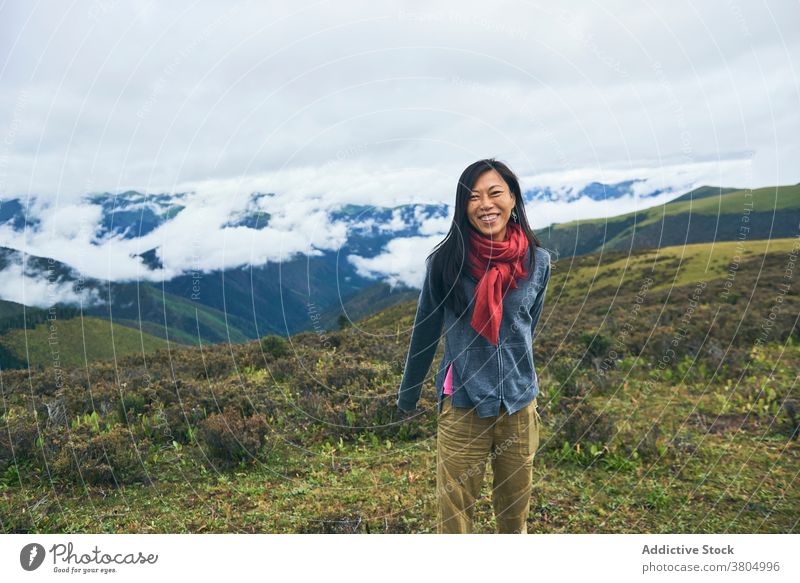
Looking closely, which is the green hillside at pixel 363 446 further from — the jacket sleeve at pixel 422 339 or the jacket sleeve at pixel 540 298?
the jacket sleeve at pixel 540 298

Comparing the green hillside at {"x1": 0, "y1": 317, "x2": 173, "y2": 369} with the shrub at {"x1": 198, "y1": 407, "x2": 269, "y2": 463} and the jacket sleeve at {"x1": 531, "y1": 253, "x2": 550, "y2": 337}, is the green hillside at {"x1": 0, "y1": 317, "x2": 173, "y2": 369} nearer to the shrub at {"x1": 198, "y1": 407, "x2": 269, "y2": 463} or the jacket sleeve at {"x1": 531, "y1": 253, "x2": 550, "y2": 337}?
the shrub at {"x1": 198, "y1": 407, "x2": 269, "y2": 463}

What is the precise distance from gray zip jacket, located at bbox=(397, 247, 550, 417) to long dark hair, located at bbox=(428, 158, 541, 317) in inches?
1.8

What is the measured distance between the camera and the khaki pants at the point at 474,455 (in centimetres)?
399

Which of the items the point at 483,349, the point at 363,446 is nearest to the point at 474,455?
the point at 483,349

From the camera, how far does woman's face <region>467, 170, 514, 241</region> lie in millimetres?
3956

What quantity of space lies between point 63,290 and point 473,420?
4.58 meters

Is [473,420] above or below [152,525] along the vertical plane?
above

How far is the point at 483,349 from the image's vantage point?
394 cm

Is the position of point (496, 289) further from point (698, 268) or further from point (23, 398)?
point (698, 268)

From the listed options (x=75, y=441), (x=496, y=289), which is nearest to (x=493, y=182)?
(x=496, y=289)

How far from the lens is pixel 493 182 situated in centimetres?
396

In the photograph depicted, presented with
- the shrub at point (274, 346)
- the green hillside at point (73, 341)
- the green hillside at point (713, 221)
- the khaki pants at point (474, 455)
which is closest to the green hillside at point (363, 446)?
the shrub at point (274, 346)

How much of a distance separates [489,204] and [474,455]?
1.88m
